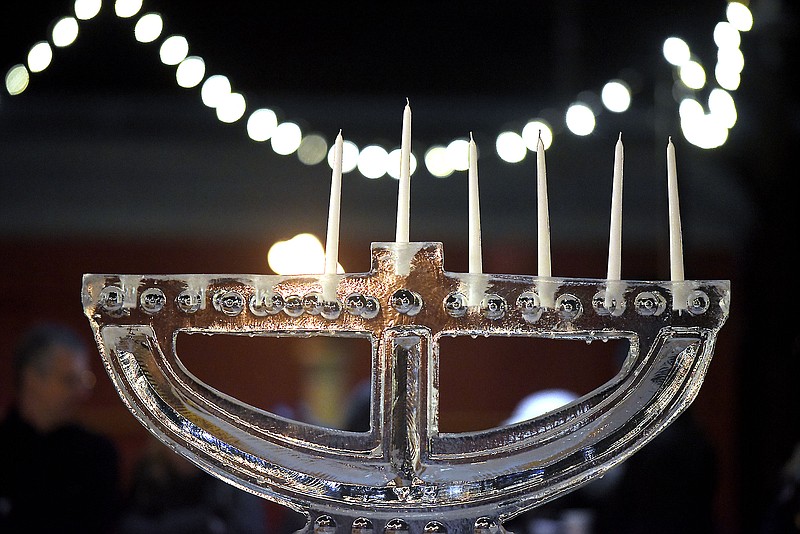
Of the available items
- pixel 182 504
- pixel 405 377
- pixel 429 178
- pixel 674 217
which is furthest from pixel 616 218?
pixel 429 178

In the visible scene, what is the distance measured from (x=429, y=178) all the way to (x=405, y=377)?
7.83ft

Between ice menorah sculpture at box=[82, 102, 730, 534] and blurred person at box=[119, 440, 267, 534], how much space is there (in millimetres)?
1326

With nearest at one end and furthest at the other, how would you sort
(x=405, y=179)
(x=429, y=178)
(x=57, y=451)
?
(x=405, y=179)
(x=57, y=451)
(x=429, y=178)

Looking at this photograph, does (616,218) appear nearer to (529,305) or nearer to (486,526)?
(529,305)

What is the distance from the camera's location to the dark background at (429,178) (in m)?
2.16

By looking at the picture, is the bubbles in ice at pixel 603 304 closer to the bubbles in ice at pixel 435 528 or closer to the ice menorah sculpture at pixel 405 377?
the ice menorah sculpture at pixel 405 377

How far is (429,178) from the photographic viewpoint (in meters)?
2.85

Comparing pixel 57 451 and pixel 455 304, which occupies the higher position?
pixel 455 304

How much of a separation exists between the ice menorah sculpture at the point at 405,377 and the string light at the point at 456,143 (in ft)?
2.15

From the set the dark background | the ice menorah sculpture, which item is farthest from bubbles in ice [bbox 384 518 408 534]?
the dark background

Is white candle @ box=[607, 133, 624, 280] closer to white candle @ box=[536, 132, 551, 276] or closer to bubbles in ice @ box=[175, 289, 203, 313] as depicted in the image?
white candle @ box=[536, 132, 551, 276]

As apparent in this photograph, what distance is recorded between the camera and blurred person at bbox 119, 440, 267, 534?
5.74 feet

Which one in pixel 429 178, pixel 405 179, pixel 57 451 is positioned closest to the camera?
pixel 405 179

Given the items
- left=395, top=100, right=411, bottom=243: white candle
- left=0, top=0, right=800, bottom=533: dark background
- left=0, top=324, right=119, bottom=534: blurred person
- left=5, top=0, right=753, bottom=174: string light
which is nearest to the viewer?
left=395, top=100, right=411, bottom=243: white candle
